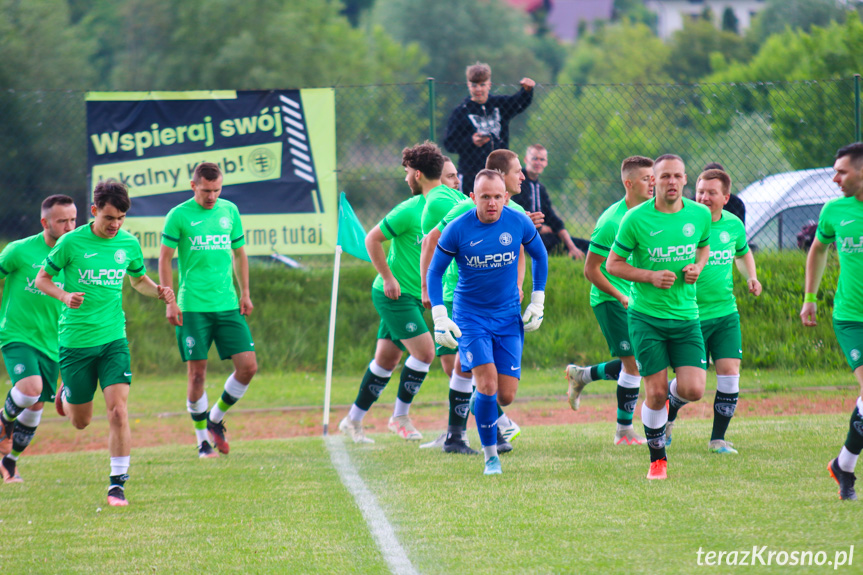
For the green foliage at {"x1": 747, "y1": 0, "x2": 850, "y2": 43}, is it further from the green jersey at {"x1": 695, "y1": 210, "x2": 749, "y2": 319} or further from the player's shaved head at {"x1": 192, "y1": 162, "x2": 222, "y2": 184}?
the player's shaved head at {"x1": 192, "y1": 162, "x2": 222, "y2": 184}

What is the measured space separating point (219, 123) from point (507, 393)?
7356mm

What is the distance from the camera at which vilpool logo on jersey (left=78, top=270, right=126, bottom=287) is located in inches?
251

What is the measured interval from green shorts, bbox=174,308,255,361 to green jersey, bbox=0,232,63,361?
1020 millimetres

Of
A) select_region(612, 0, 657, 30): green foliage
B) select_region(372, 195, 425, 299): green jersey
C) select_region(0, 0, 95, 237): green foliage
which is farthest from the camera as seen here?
select_region(612, 0, 657, 30): green foliage

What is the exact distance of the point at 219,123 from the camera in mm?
12438

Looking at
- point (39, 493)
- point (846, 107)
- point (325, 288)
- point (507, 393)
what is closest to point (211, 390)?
point (325, 288)

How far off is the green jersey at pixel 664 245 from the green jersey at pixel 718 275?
0.94 m

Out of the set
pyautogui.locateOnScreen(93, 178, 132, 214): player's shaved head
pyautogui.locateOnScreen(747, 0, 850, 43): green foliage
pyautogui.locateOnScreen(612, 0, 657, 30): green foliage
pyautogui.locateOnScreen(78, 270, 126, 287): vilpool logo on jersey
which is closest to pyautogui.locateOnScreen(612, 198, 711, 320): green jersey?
pyautogui.locateOnScreen(93, 178, 132, 214): player's shaved head

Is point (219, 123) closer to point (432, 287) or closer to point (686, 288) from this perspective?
point (432, 287)

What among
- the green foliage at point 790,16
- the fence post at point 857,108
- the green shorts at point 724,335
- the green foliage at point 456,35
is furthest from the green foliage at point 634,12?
the green shorts at point 724,335

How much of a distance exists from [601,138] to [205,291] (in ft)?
35.6

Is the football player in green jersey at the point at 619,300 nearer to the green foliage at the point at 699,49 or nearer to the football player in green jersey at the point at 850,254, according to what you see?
the football player in green jersey at the point at 850,254

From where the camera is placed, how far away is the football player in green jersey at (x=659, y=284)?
6.00m

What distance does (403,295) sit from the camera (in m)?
7.94
